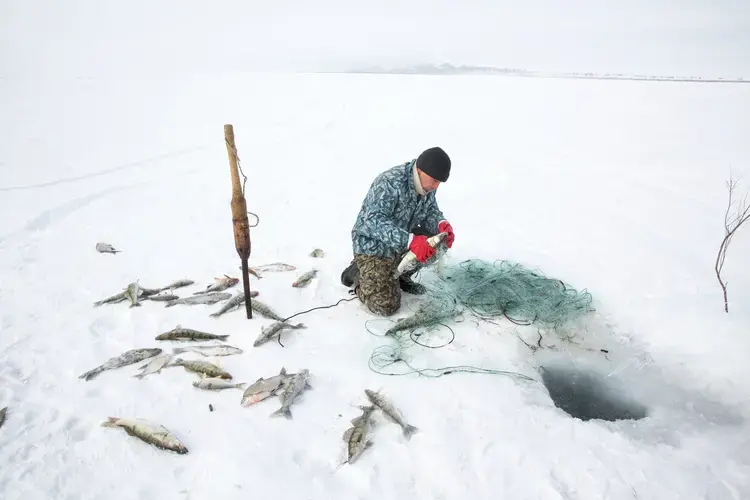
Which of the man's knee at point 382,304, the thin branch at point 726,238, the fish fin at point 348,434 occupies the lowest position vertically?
the fish fin at point 348,434

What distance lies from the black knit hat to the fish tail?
352cm

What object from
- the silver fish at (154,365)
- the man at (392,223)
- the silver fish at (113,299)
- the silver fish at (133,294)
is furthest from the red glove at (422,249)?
the silver fish at (113,299)

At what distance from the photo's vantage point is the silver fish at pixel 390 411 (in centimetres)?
322

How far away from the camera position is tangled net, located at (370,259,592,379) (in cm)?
434

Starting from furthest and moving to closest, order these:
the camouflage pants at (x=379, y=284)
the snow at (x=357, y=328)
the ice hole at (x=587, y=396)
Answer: the camouflage pants at (x=379, y=284), the ice hole at (x=587, y=396), the snow at (x=357, y=328)

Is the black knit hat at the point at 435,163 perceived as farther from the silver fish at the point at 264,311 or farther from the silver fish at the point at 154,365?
the silver fish at the point at 154,365

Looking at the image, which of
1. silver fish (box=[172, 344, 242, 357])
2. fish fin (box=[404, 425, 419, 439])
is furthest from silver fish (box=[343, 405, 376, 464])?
silver fish (box=[172, 344, 242, 357])

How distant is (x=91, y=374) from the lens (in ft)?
12.1

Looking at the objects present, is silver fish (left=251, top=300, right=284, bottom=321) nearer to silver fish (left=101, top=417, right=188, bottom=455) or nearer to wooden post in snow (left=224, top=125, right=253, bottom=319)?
wooden post in snow (left=224, top=125, right=253, bottom=319)

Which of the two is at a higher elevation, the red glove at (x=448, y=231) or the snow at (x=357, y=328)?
the red glove at (x=448, y=231)

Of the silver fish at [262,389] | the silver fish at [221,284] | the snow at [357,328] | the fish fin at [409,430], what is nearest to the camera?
the snow at [357,328]

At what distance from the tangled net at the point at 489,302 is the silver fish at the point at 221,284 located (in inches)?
85.7

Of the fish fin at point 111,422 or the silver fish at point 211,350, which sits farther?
the silver fish at point 211,350

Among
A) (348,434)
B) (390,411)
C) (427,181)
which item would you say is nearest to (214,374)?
(348,434)
